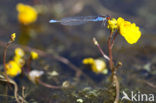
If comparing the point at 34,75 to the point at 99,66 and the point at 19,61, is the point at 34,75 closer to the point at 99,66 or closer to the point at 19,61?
the point at 19,61

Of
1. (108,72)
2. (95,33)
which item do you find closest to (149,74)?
(108,72)

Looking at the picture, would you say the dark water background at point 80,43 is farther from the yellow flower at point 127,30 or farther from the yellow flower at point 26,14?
the yellow flower at point 127,30

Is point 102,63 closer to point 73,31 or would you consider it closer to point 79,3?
point 73,31

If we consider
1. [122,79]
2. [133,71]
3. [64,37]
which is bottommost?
[122,79]

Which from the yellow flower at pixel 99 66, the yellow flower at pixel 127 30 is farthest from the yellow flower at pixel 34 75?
the yellow flower at pixel 127 30

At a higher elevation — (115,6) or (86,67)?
(115,6)

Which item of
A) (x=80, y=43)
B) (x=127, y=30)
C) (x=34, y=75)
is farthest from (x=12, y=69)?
(x=127, y=30)

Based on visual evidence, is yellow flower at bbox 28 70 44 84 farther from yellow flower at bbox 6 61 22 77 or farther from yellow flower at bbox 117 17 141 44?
yellow flower at bbox 117 17 141 44
